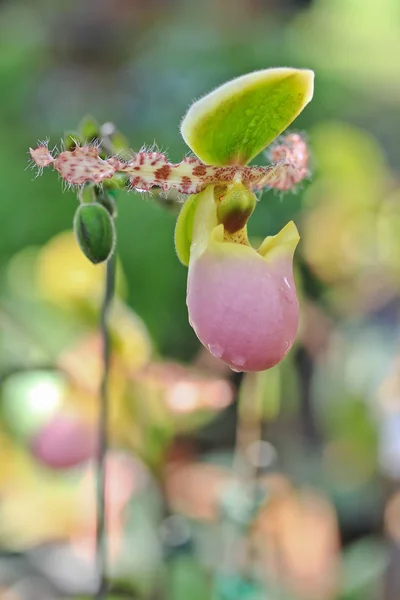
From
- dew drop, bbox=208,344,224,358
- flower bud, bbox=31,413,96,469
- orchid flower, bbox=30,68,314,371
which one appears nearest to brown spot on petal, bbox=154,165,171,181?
orchid flower, bbox=30,68,314,371

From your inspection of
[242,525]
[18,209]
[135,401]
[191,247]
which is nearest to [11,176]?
[18,209]

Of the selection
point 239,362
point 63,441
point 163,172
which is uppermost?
point 163,172

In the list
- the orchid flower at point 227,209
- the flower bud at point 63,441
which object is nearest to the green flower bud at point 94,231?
the orchid flower at point 227,209

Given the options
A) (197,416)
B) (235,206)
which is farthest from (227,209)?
(197,416)

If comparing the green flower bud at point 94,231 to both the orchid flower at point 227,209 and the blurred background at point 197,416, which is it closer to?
the orchid flower at point 227,209

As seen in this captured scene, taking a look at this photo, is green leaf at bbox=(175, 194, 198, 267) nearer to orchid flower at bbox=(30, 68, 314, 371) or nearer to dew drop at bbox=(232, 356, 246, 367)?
orchid flower at bbox=(30, 68, 314, 371)

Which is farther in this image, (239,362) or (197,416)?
(197,416)

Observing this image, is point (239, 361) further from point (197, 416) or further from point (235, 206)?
point (197, 416)

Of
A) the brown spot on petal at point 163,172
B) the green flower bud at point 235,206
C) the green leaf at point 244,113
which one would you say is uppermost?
the green leaf at point 244,113
